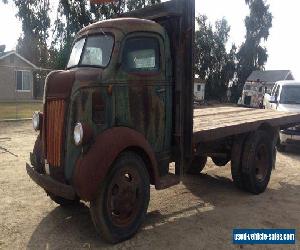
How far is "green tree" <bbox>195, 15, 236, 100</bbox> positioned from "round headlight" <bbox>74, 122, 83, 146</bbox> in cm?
5114

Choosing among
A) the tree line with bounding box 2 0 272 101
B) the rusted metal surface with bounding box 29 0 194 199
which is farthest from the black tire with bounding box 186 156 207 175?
the tree line with bounding box 2 0 272 101

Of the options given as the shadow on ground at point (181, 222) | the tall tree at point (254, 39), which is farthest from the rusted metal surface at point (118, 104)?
the tall tree at point (254, 39)

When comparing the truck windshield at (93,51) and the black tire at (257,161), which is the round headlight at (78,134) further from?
the black tire at (257,161)

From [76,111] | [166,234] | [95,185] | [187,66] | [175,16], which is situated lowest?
[166,234]

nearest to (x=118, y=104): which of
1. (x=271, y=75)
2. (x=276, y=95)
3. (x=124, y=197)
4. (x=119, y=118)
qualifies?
(x=119, y=118)

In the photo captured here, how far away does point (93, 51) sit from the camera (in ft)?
17.7

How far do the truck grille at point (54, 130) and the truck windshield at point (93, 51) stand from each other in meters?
0.76

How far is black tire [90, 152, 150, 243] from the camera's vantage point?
4758mm

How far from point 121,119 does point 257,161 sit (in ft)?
11.5

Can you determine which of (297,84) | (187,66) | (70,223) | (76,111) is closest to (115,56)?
(76,111)

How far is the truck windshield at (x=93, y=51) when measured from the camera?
518 cm

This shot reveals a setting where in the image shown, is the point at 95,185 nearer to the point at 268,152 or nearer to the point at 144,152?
the point at 144,152

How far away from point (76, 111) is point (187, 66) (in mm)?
2016

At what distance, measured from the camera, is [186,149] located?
6.04 m
